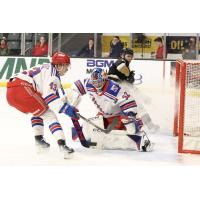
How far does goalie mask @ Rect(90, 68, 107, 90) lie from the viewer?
3.29 m

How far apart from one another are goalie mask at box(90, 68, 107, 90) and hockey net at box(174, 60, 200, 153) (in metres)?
0.56

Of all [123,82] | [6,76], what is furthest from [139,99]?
[6,76]

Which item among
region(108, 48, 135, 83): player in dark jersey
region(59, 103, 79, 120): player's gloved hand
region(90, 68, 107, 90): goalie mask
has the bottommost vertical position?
region(59, 103, 79, 120): player's gloved hand

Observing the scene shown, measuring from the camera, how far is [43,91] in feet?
10.3

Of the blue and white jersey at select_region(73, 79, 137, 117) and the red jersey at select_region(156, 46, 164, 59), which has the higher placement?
the red jersey at select_region(156, 46, 164, 59)

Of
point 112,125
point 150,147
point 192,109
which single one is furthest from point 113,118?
point 192,109

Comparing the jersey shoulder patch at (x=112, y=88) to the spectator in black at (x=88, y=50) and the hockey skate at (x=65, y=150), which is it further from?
the spectator in black at (x=88, y=50)

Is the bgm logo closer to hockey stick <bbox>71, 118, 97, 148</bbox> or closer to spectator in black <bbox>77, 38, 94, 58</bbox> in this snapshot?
spectator in black <bbox>77, 38, 94, 58</bbox>

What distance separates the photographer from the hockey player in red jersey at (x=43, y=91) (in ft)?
10.2

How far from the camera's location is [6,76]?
568 centimetres

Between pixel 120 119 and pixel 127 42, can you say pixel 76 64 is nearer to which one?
pixel 127 42

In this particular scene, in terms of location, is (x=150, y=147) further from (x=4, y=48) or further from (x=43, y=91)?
(x=4, y=48)

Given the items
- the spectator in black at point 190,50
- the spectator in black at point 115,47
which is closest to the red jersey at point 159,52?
the spectator in black at point 190,50

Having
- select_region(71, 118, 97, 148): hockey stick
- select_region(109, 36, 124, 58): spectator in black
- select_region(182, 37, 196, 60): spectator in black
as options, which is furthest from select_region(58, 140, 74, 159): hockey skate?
select_region(182, 37, 196, 60): spectator in black
